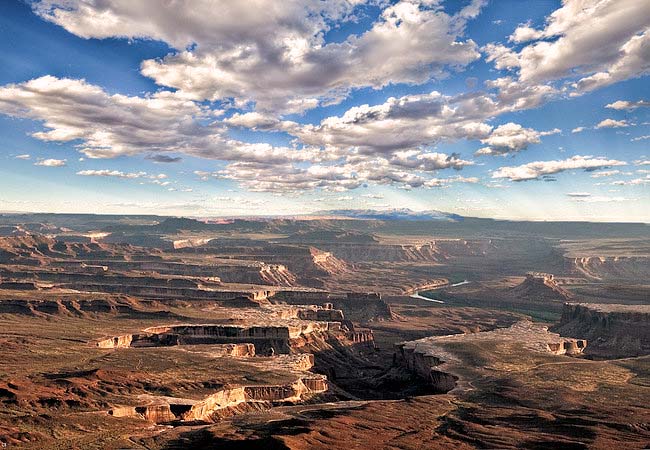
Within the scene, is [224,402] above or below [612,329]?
above

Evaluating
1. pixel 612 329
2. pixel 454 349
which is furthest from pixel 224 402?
pixel 612 329

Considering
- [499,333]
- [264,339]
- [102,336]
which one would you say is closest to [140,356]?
[102,336]

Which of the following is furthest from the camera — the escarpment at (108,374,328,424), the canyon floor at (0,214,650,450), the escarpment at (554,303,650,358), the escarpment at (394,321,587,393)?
the escarpment at (554,303,650,358)

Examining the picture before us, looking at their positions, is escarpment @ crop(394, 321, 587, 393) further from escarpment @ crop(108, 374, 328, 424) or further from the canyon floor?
escarpment @ crop(108, 374, 328, 424)

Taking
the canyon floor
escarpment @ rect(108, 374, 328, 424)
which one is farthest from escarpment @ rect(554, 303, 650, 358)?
escarpment @ rect(108, 374, 328, 424)

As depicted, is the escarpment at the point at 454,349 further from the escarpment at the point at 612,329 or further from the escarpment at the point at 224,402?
the escarpment at the point at 224,402

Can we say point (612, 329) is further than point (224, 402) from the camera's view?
Yes

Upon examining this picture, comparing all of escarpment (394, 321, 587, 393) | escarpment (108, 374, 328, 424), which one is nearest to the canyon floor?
escarpment (108, 374, 328, 424)

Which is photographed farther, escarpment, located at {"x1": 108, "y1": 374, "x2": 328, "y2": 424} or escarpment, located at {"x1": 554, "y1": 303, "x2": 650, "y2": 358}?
escarpment, located at {"x1": 554, "y1": 303, "x2": 650, "y2": 358}

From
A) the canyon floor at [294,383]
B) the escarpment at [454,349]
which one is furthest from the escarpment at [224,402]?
the escarpment at [454,349]

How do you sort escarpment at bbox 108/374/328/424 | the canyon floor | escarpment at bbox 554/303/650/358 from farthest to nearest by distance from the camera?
escarpment at bbox 554/303/650/358, escarpment at bbox 108/374/328/424, the canyon floor

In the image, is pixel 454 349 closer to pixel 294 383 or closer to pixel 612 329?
pixel 294 383
